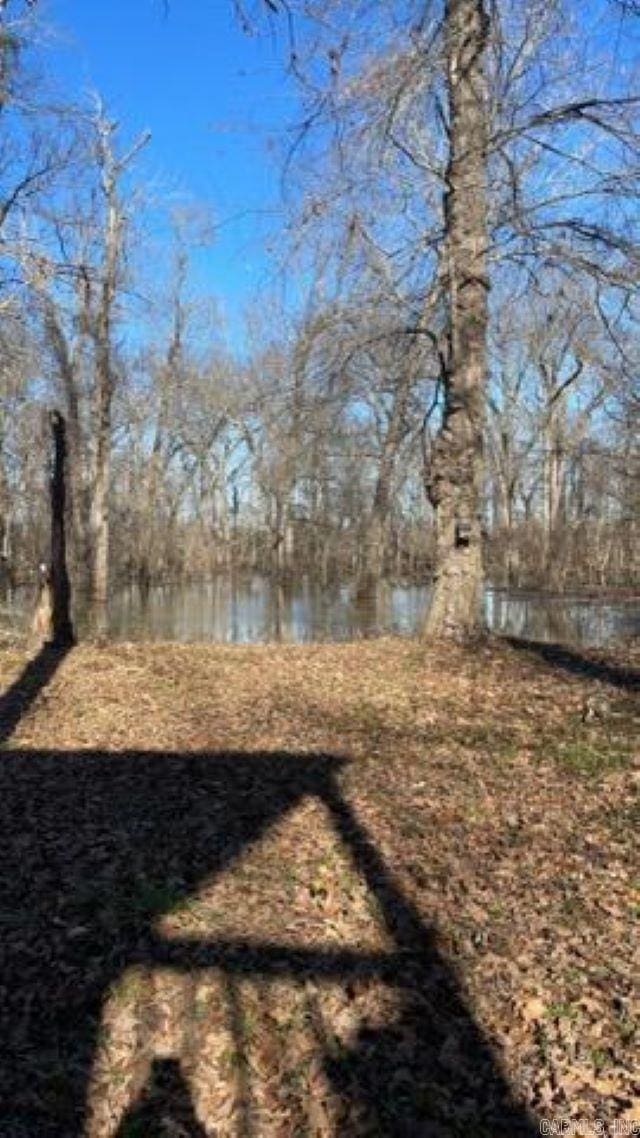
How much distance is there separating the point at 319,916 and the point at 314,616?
23538 millimetres

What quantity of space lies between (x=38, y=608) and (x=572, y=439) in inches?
1862

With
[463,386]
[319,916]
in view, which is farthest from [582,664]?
[319,916]

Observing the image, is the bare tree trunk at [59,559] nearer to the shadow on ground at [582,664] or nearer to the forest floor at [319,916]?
the forest floor at [319,916]

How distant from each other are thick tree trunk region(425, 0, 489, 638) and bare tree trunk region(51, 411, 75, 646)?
415 cm

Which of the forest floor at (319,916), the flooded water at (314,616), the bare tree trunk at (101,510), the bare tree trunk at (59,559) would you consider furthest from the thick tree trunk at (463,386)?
the bare tree trunk at (101,510)

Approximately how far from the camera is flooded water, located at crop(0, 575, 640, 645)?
22250 millimetres

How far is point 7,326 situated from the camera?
18.3m

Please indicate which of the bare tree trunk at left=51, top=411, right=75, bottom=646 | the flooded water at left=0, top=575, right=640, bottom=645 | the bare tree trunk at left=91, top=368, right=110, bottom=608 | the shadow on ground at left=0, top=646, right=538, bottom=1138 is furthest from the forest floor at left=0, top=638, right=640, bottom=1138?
the bare tree trunk at left=91, top=368, right=110, bottom=608

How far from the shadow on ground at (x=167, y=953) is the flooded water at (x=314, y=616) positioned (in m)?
8.53

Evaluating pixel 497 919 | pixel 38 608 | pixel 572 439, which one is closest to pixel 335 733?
pixel 497 919

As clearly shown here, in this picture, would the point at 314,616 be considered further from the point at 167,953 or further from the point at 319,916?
the point at 167,953

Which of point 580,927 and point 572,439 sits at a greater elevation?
point 572,439

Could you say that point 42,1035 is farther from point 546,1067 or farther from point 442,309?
point 442,309

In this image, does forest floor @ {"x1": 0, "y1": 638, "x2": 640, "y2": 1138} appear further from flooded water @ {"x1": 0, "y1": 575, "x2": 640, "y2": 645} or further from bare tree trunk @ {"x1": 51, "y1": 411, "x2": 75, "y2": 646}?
flooded water @ {"x1": 0, "y1": 575, "x2": 640, "y2": 645}
